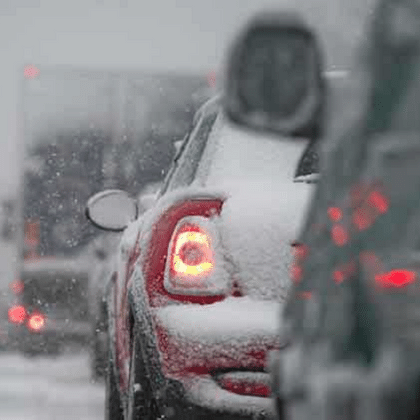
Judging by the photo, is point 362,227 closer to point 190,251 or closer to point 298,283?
point 298,283

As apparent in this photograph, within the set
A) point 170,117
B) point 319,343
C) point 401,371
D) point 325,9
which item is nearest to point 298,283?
point 319,343

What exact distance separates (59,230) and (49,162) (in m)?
0.86

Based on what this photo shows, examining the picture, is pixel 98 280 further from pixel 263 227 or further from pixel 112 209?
pixel 263 227

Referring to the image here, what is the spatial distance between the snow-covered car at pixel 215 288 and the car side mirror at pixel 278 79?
5.86ft

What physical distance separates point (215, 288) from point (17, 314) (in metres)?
13.6

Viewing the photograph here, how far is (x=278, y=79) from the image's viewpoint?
2867 millimetres

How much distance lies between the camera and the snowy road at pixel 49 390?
10.4 m

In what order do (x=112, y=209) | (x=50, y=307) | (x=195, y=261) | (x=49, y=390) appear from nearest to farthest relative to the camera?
(x=195, y=261), (x=112, y=209), (x=49, y=390), (x=50, y=307)

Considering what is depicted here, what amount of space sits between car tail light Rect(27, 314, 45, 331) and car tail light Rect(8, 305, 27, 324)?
0.46ft

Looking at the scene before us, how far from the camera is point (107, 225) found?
771cm

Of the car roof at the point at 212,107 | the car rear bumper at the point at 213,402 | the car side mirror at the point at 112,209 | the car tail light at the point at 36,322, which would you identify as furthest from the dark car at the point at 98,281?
the car rear bumper at the point at 213,402

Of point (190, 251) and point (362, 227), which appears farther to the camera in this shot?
point (190, 251)

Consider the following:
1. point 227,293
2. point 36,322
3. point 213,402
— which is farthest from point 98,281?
point 213,402

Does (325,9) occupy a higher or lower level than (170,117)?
lower
